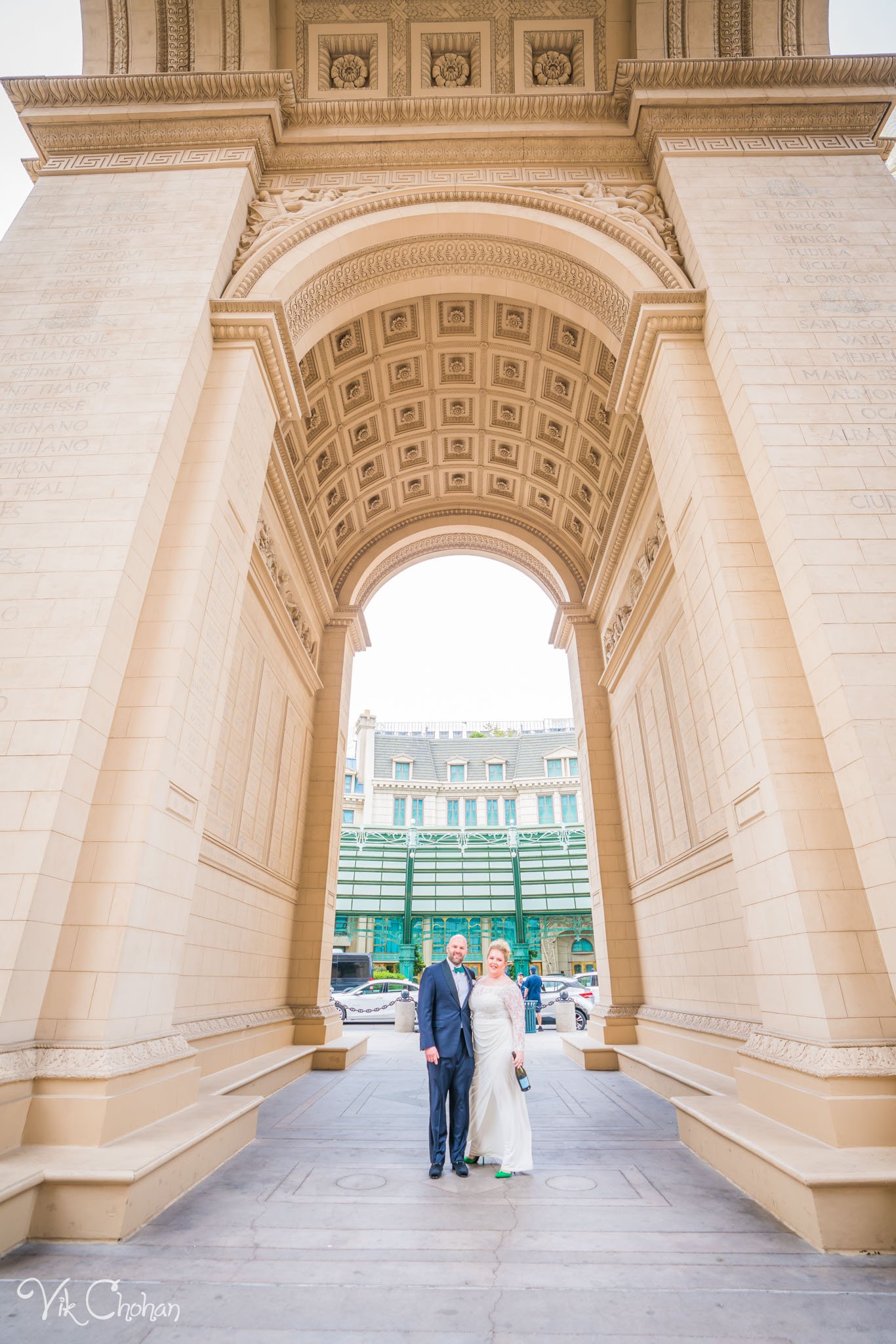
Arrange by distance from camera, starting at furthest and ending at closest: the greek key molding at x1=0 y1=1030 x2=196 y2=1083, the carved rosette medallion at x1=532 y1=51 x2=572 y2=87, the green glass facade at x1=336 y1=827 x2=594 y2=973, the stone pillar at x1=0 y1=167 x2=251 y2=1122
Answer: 1. the green glass facade at x1=336 y1=827 x2=594 y2=973
2. the carved rosette medallion at x1=532 y1=51 x2=572 y2=87
3. the stone pillar at x1=0 y1=167 x2=251 y2=1122
4. the greek key molding at x1=0 y1=1030 x2=196 y2=1083

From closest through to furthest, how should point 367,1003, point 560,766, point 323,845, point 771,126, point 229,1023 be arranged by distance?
1. point 229,1023
2. point 771,126
3. point 323,845
4. point 367,1003
5. point 560,766

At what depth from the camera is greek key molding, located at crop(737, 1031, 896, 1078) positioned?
4.46m

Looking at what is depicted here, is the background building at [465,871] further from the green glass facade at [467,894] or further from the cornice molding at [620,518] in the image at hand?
the cornice molding at [620,518]

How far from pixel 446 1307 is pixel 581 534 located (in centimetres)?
1351

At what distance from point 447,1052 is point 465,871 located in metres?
28.1

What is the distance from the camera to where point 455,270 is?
10.5 m

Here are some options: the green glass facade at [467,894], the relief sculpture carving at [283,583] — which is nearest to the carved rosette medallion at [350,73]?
the relief sculpture carving at [283,583]

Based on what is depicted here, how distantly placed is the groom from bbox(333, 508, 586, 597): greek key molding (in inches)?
431

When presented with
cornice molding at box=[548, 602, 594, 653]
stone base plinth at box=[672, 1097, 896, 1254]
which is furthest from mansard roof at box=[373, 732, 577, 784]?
stone base plinth at box=[672, 1097, 896, 1254]

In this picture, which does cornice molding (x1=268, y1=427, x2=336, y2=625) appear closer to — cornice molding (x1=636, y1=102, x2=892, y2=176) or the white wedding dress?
cornice molding (x1=636, y1=102, x2=892, y2=176)

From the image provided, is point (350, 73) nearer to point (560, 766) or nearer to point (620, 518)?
point (620, 518)

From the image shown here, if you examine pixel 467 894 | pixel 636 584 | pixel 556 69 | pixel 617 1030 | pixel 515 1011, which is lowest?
pixel 617 1030

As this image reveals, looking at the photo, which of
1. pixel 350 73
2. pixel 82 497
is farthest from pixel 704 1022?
pixel 350 73

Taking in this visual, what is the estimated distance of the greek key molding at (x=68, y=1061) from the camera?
4.39 m
